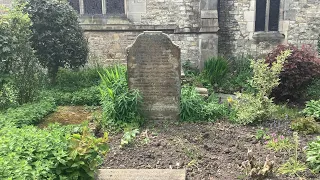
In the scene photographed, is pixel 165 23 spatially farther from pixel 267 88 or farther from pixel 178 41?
pixel 267 88

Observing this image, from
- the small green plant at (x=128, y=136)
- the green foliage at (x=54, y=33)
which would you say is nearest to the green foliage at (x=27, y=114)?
the small green plant at (x=128, y=136)

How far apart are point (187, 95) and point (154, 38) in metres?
1.39


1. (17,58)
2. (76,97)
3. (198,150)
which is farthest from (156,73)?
(17,58)

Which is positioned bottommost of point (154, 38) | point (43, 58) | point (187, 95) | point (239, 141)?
point (239, 141)

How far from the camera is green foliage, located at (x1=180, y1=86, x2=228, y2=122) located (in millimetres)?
6410

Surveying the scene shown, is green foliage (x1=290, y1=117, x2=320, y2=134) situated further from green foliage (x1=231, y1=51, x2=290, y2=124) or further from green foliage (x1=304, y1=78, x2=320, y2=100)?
green foliage (x1=304, y1=78, x2=320, y2=100)

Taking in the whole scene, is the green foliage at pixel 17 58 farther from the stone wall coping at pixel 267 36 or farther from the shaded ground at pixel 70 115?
the stone wall coping at pixel 267 36

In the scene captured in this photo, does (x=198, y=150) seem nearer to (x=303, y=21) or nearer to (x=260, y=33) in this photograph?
(x=260, y=33)

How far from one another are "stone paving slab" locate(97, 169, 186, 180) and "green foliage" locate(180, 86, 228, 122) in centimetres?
234

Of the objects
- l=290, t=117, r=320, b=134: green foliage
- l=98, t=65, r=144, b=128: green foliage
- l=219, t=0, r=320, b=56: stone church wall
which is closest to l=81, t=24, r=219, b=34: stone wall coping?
l=219, t=0, r=320, b=56: stone church wall

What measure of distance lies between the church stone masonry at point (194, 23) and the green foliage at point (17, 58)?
12.8 feet

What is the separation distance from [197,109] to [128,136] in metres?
1.74

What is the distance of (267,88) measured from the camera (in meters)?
6.32

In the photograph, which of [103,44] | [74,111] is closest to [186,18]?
[103,44]
